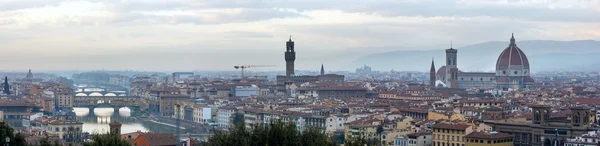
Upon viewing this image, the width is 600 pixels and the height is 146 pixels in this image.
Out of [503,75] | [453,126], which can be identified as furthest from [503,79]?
[453,126]

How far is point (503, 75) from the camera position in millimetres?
88812

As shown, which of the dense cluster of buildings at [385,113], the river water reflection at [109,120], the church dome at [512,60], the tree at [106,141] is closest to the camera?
the tree at [106,141]

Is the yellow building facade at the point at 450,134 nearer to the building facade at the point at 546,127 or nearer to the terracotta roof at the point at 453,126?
the terracotta roof at the point at 453,126

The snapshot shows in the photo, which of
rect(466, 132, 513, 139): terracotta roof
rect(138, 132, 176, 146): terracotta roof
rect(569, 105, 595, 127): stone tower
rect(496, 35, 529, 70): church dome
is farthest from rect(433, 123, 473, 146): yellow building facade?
rect(496, 35, 529, 70): church dome

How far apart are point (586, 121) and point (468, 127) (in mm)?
3630

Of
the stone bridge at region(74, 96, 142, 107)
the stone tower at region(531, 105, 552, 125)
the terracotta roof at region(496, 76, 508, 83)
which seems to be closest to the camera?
the stone tower at region(531, 105, 552, 125)

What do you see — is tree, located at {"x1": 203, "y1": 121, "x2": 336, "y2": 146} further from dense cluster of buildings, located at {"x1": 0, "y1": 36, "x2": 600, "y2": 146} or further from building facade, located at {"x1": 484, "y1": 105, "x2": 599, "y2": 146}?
building facade, located at {"x1": 484, "y1": 105, "x2": 599, "y2": 146}

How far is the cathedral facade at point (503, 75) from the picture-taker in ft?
288

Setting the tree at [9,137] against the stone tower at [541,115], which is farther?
the stone tower at [541,115]

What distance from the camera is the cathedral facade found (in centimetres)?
8781

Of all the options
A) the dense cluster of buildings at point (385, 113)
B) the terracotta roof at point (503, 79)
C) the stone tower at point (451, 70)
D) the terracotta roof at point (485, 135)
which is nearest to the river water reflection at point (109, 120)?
the dense cluster of buildings at point (385, 113)

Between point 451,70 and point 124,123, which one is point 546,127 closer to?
point 124,123

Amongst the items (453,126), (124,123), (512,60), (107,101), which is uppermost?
A: (512,60)

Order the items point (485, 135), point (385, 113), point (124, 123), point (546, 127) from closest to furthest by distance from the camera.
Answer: point (485, 135) → point (546, 127) → point (385, 113) → point (124, 123)
